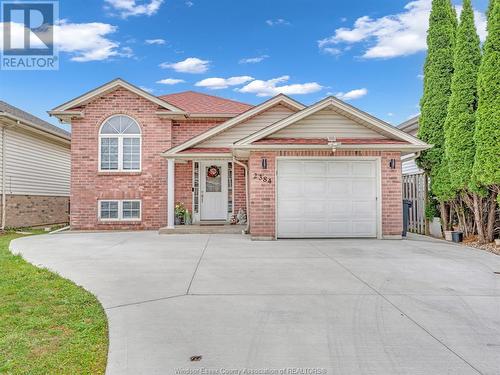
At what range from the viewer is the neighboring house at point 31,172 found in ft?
45.5

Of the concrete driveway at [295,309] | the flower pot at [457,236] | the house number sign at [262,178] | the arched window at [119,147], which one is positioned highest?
the arched window at [119,147]

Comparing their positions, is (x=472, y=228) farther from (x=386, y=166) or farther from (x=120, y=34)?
(x=120, y=34)

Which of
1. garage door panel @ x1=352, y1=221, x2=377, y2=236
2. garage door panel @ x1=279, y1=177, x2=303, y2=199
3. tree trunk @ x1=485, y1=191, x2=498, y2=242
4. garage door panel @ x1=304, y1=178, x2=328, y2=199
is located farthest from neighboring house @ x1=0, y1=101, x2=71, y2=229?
tree trunk @ x1=485, y1=191, x2=498, y2=242

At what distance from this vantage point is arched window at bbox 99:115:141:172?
1360 centimetres

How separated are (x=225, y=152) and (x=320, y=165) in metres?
3.23

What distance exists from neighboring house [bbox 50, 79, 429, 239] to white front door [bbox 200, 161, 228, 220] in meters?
0.04

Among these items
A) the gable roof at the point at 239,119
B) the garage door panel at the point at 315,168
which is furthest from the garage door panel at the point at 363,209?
the gable roof at the point at 239,119

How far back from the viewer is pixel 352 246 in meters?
9.05

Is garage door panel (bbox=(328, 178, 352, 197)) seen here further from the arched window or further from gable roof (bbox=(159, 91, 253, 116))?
the arched window

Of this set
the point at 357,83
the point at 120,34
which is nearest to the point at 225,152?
the point at 120,34

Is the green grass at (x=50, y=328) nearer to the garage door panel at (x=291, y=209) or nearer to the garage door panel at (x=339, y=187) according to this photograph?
the garage door panel at (x=291, y=209)

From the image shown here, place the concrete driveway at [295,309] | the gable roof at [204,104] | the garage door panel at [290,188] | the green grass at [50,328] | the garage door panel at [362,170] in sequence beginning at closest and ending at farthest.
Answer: the green grass at [50,328], the concrete driveway at [295,309], the garage door panel at [290,188], the garage door panel at [362,170], the gable roof at [204,104]

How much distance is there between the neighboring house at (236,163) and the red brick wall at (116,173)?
1.5 inches

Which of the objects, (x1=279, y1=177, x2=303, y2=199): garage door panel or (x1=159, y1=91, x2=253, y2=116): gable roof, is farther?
(x1=159, y1=91, x2=253, y2=116): gable roof
